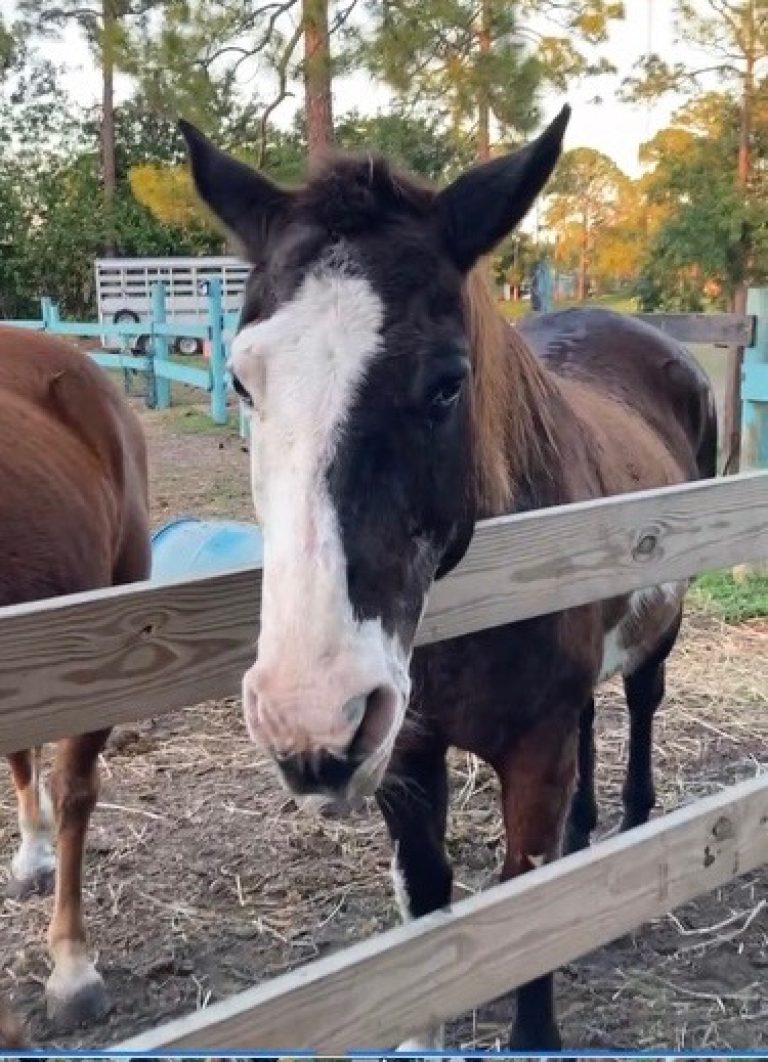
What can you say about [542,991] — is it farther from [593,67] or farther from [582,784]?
[593,67]

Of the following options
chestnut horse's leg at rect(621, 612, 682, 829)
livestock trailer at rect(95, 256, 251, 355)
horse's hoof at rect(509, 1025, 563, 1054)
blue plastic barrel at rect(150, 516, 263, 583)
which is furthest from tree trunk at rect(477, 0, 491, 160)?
livestock trailer at rect(95, 256, 251, 355)

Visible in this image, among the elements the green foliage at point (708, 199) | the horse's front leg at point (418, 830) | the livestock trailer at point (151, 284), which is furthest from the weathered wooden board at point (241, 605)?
the livestock trailer at point (151, 284)

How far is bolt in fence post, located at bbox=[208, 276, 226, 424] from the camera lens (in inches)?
523

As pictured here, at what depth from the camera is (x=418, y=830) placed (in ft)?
8.48

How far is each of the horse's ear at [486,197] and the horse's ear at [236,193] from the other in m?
0.29

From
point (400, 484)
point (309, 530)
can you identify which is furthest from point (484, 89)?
point (309, 530)

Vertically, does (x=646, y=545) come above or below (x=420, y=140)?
below

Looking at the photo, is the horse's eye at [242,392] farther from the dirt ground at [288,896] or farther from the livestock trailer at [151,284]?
the livestock trailer at [151,284]

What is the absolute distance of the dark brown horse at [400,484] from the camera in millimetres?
1489

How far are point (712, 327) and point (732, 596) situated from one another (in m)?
1.86

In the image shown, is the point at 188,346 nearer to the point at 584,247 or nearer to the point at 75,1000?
the point at 584,247

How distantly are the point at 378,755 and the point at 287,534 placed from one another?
325 millimetres

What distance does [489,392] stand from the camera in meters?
2.20

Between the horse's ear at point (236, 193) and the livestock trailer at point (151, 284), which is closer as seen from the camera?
the horse's ear at point (236, 193)
